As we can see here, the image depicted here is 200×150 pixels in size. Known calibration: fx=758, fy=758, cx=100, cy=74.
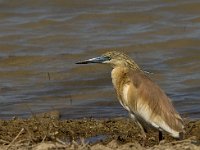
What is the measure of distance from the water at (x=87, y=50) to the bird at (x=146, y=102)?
2.00 m

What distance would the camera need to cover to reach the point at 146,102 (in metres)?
7.21

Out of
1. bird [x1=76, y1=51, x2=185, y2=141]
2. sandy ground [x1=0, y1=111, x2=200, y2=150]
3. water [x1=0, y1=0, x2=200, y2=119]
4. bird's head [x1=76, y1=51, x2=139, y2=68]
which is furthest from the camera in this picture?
water [x1=0, y1=0, x2=200, y2=119]

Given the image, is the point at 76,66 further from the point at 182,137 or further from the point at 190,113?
the point at 182,137

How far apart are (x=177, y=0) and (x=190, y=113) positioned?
20.1ft

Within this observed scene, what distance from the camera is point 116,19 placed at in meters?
14.4

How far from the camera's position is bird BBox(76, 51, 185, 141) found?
23.0ft

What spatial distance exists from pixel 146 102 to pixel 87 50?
5622mm

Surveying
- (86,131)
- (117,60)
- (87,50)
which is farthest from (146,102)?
(87,50)

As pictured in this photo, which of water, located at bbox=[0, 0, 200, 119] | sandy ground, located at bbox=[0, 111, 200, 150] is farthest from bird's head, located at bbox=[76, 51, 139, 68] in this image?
water, located at bbox=[0, 0, 200, 119]

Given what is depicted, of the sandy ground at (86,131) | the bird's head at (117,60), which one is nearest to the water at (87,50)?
the sandy ground at (86,131)

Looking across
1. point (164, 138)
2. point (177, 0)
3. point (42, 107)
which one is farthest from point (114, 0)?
point (164, 138)

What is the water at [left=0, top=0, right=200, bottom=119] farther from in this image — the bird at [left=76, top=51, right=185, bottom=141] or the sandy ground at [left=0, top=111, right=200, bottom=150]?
the bird at [left=76, top=51, right=185, bottom=141]

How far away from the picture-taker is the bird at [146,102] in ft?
23.0

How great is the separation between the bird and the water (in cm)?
200
